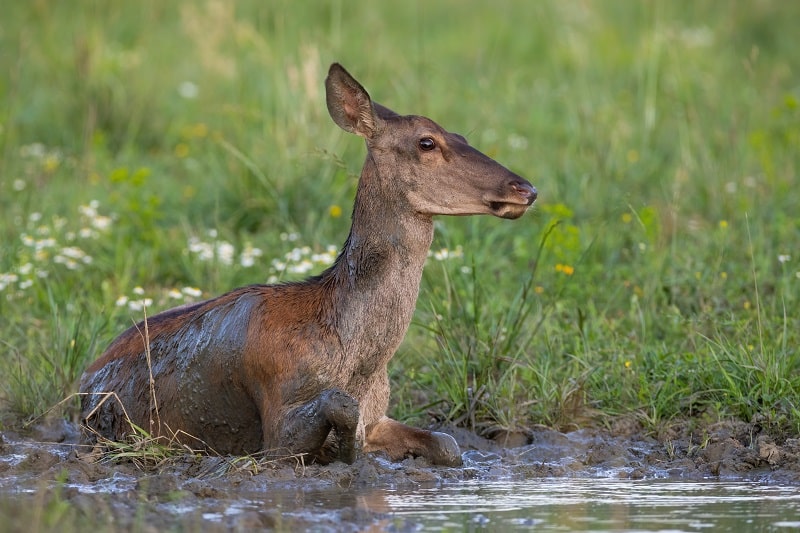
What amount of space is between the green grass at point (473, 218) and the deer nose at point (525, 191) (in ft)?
3.02

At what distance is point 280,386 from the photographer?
6008mm

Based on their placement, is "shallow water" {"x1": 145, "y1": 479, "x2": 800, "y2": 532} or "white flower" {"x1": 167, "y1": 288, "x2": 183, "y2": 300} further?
"white flower" {"x1": 167, "y1": 288, "x2": 183, "y2": 300}

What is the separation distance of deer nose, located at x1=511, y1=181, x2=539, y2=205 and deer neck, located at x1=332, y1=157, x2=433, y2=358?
43 centimetres

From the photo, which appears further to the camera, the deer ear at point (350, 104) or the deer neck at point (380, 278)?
the deer ear at point (350, 104)

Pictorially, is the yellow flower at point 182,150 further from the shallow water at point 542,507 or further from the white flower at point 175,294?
the shallow water at point 542,507

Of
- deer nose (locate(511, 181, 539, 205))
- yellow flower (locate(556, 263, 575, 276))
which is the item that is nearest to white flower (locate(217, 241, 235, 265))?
yellow flower (locate(556, 263, 575, 276))

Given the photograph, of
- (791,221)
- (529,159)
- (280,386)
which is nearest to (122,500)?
(280,386)

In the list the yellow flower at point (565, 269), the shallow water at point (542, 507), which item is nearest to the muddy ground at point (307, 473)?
the shallow water at point (542, 507)

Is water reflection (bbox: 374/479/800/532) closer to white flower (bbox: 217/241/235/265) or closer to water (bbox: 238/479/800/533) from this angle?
water (bbox: 238/479/800/533)

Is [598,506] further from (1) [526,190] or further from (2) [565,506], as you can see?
(1) [526,190]

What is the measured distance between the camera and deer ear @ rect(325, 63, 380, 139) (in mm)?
6312

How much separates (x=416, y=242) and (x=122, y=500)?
169 centimetres

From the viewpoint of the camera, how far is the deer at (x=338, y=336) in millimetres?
5988

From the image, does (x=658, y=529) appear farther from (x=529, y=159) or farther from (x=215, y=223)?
(x=529, y=159)
